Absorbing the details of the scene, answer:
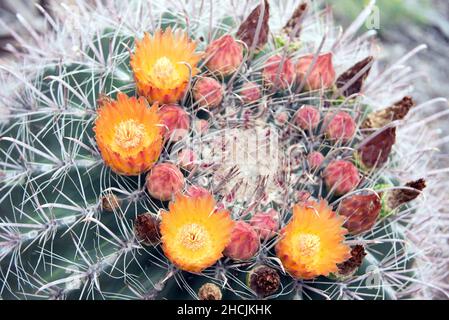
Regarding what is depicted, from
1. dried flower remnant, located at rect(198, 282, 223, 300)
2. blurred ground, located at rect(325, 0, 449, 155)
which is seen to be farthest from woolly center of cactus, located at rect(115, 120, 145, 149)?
blurred ground, located at rect(325, 0, 449, 155)

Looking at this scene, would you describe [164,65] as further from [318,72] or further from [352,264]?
[352,264]

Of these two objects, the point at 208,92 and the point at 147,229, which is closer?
the point at 147,229

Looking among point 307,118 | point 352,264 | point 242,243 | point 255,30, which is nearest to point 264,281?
point 242,243

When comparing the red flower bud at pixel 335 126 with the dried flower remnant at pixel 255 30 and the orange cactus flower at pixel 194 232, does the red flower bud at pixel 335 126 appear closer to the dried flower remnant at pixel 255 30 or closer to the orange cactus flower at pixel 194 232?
the dried flower remnant at pixel 255 30

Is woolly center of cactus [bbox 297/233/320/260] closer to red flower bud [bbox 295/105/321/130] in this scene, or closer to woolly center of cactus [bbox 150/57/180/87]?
red flower bud [bbox 295/105/321/130]
